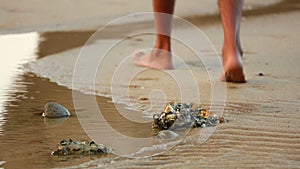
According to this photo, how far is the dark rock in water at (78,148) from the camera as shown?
2777 millimetres

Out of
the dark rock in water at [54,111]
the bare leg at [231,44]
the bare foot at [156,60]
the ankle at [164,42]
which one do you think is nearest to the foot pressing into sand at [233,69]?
the bare leg at [231,44]

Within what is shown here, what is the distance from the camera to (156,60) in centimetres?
476

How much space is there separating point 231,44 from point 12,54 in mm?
1688

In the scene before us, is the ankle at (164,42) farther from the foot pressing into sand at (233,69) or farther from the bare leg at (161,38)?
the foot pressing into sand at (233,69)

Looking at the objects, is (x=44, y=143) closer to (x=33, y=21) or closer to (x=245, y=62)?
(x=245, y=62)

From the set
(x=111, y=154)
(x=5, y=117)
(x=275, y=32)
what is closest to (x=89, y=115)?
(x=5, y=117)

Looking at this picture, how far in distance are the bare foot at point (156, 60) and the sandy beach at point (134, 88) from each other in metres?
0.06

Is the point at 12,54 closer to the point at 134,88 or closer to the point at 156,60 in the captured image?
the point at 156,60

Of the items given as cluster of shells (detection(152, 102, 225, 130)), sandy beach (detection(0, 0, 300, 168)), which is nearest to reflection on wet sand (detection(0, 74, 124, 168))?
sandy beach (detection(0, 0, 300, 168))

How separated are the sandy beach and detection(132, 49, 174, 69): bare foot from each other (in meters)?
0.06

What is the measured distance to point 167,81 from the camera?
428 cm

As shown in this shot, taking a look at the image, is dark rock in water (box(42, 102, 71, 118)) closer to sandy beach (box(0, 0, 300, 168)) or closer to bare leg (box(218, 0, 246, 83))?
sandy beach (box(0, 0, 300, 168))

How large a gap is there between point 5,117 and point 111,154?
30.2 inches

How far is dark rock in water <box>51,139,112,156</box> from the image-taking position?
2.78m
